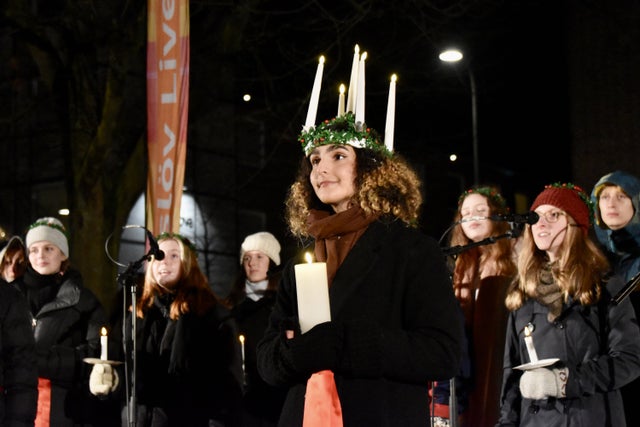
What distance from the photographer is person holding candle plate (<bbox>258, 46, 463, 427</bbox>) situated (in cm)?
344

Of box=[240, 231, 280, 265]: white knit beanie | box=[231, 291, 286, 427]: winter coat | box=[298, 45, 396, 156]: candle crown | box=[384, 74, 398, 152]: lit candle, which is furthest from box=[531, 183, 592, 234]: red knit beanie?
box=[240, 231, 280, 265]: white knit beanie

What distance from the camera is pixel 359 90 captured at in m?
4.22

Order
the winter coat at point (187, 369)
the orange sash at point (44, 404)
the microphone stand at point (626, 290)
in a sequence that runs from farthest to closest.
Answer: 1. the winter coat at point (187, 369)
2. the orange sash at point (44, 404)
3. the microphone stand at point (626, 290)

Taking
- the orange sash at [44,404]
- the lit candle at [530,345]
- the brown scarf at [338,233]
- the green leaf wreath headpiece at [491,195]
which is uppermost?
the green leaf wreath headpiece at [491,195]

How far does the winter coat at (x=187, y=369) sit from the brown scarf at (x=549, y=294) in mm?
2943

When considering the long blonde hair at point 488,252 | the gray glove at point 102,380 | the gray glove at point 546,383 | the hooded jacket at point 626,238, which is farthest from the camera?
the gray glove at point 102,380

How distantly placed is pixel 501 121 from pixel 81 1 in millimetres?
17528

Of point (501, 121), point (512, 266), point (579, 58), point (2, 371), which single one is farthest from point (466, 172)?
point (2, 371)

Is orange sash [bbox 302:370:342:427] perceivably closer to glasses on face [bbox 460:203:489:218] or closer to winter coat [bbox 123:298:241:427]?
glasses on face [bbox 460:203:489:218]

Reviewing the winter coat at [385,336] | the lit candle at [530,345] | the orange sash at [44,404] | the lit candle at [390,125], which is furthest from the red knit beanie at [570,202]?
the orange sash at [44,404]

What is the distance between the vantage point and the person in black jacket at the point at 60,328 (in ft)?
24.3

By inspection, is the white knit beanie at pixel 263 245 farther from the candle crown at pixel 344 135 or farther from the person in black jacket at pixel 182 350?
the candle crown at pixel 344 135

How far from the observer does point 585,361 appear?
209 inches

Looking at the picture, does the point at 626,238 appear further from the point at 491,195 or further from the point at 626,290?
the point at 626,290
